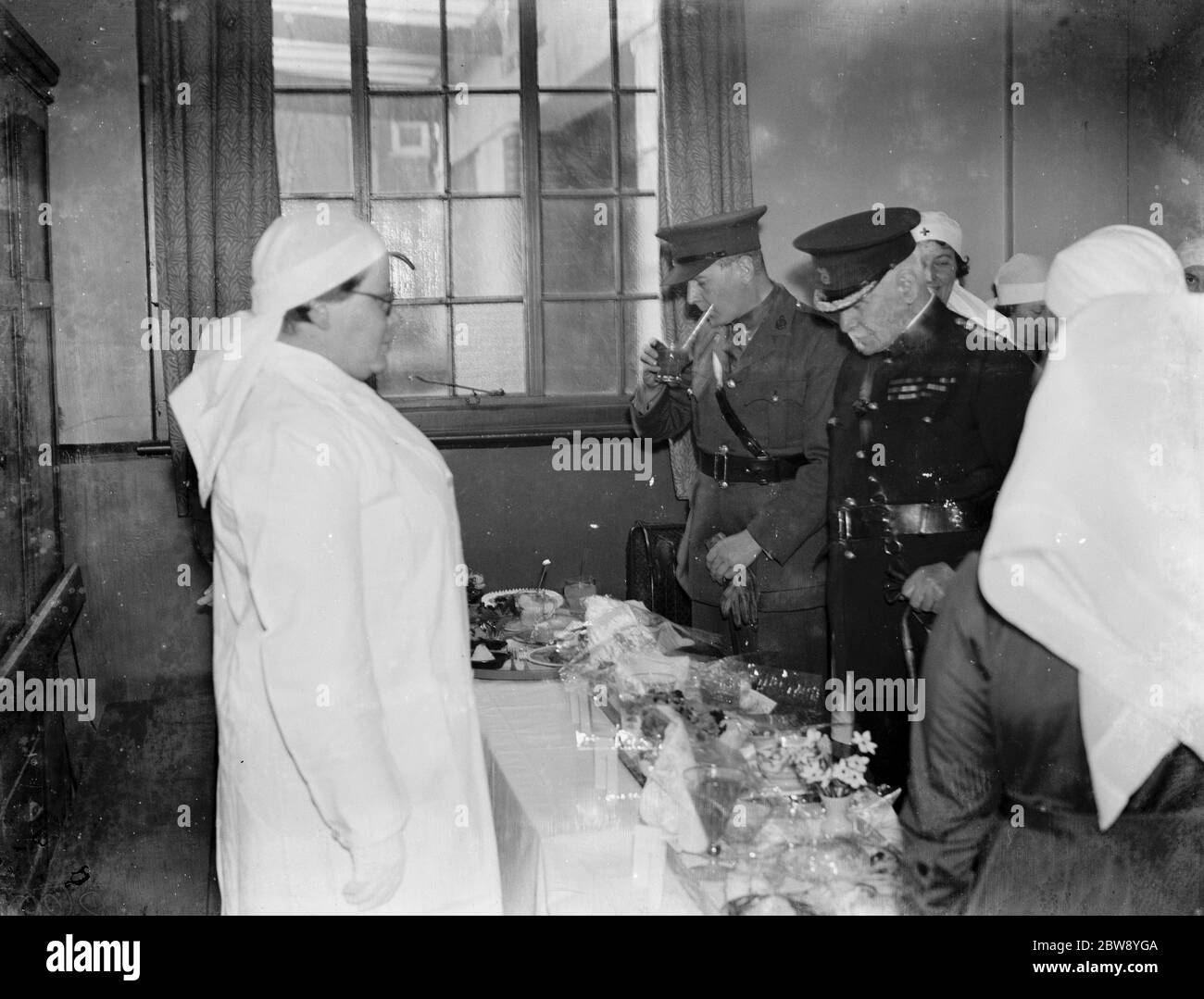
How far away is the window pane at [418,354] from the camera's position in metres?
4.39

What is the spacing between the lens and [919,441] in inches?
98.9

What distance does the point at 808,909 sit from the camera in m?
1.51

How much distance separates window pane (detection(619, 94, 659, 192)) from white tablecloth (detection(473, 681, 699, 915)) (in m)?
2.61

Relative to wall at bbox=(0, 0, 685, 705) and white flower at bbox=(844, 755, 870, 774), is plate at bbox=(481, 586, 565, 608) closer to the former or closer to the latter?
wall at bbox=(0, 0, 685, 705)

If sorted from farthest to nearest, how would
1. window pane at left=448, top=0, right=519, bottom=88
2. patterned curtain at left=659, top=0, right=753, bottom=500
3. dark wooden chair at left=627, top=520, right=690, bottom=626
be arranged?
window pane at left=448, top=0, right=519, bottom=88 → patterned curtain at left=659, top=0, right=753, bottom=500 → dark wooden chair at left=627, top=520, right=690, bottom=626

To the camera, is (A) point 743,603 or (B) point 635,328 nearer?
(A) point 743,603

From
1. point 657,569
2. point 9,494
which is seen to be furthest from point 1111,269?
point 9,494

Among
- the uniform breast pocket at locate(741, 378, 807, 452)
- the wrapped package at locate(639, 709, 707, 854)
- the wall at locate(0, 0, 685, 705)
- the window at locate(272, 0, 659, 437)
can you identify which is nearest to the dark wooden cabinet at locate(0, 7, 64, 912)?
the wall at locate(0, 0, 685, 705)

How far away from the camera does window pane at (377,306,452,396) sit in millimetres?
4387

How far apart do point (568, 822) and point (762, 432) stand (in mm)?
1642

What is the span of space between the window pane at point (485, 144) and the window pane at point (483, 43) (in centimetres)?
7

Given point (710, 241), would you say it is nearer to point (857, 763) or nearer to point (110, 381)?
point (857, 763)
